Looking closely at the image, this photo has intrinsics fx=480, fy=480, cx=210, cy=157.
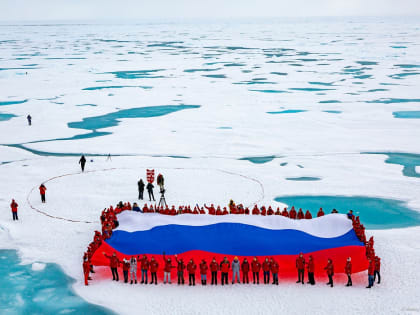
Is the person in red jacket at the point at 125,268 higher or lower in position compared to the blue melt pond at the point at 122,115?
higher

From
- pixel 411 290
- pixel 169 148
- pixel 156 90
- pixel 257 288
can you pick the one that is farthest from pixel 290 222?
pixel 156 90

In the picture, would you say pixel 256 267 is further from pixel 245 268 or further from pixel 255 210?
pixel 255 210

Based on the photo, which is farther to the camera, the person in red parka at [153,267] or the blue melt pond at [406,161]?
the blue melt pond at [406,161]

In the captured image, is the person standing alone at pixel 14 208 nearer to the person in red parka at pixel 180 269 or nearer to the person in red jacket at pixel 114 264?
the person in red jacket at pixel 114 264

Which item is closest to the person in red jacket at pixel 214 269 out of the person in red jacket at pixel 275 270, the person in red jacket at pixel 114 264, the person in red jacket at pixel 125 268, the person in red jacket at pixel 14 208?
the person in red jacket at pixel 275 270

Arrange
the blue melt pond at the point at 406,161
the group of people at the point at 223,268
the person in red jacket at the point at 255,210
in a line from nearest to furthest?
the group of people at the point at 223,268
the person in red jacket at the point at 255,210
the blue melt pond at the point at 406,161

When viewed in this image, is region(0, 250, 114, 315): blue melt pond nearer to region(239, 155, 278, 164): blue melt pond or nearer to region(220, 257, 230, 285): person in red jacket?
region(220, 257, 230, 285): person in red jacket

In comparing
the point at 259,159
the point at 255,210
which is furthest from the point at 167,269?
the point at 259,159
